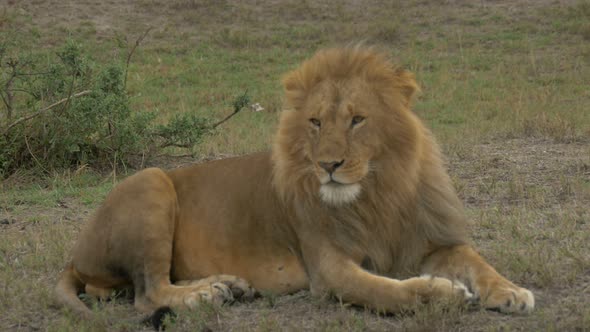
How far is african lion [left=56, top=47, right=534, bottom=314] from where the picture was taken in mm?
3387

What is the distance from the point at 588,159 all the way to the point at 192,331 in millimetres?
3320

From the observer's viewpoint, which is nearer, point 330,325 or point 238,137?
point 330,325

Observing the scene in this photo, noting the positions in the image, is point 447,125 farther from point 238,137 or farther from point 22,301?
point 22,301

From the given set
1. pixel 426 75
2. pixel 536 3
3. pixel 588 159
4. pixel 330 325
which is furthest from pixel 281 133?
pixel 536 3

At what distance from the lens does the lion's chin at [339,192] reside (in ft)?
11.0

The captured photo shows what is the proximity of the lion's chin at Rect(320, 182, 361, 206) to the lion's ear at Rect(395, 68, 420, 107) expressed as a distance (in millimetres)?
408

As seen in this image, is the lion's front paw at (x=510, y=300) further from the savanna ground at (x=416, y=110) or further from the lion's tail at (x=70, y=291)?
the lion's tail at (x=70, y=291)

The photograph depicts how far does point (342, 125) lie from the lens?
11.1 ft

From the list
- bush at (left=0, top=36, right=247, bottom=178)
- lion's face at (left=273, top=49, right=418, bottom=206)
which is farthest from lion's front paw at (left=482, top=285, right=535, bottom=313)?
bush at (left=0, top=36, right=247, bottom=178)

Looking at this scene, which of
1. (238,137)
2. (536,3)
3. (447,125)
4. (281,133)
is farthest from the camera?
(536,3)

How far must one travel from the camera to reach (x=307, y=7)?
14.8 metres

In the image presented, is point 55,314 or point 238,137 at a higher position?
point 55,314

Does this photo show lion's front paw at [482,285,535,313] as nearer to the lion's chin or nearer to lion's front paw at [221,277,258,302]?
the lion's chin

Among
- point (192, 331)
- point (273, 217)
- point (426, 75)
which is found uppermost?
→ point (273, 217)
